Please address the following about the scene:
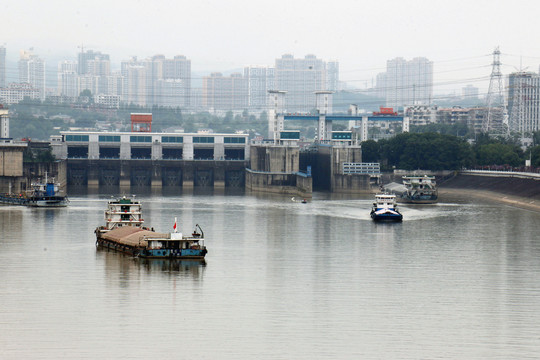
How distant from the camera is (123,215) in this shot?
57.6 metres

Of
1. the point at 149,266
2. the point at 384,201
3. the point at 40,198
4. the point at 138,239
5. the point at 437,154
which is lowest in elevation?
the point at 149,266

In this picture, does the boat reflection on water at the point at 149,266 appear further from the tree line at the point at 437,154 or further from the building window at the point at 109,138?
the building window at the point at 109,138

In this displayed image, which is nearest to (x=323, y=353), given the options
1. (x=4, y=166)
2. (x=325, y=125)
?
(x=4, y=166)

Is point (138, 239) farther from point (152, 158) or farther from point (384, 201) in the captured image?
point (152, 158)

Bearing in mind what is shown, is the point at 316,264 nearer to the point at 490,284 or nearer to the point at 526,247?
the point at 490,284

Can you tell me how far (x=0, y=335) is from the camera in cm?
3134

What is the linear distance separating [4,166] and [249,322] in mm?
64376

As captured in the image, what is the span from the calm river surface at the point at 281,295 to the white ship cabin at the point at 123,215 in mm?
2132

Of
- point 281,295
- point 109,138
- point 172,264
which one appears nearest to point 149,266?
point 172,264

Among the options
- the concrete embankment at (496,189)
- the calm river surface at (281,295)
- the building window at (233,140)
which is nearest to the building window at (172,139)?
the building window at (233,140)

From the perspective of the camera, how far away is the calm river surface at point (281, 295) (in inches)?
1210

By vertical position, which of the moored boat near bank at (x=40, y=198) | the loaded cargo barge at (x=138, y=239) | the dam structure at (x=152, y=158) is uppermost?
the dam structure at (x=152, y=158)

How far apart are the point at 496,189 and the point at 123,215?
50.3m

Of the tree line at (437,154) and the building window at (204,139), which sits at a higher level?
the building window at (204,139)
